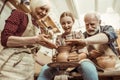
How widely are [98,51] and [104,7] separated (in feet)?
10.9

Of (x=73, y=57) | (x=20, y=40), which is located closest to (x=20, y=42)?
(x=20, y=40)

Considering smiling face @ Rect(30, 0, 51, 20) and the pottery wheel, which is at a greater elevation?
smiling face @ Rect(30, 0, 51, 20)

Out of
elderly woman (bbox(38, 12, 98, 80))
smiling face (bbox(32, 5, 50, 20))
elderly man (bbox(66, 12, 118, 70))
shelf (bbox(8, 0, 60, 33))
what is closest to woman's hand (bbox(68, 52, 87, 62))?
elderly woman (bbox(38, 12, 98, 80))

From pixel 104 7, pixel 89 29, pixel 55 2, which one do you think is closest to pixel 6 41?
pixel 89 29

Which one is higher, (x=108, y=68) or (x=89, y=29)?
(x=89, y=29)

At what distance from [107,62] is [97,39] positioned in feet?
0.73

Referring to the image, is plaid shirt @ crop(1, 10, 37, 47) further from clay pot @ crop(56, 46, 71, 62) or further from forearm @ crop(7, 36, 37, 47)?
clay pot @ crop(56, 46, 71, 62)

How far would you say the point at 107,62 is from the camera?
5.63 ft

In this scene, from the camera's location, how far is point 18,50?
5.04ft

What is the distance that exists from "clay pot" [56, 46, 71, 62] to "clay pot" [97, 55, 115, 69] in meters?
0.31

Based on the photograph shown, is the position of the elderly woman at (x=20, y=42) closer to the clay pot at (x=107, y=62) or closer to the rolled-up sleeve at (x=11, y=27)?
the rolled-up sleeve at (x=11, y=27)

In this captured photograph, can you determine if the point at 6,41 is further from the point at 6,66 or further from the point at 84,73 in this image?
the point at 84,73

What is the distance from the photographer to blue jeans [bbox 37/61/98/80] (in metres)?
1.50

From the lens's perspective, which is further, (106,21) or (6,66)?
(106,21)
